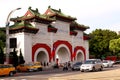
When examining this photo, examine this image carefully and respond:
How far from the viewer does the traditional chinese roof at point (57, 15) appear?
237ft

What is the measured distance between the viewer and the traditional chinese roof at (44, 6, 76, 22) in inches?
2849

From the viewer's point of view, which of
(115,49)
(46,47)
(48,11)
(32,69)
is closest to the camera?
(32,69)

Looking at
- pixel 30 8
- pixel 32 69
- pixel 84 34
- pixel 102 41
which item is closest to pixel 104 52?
pixel 102 41

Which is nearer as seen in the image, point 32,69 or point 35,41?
point 32,69

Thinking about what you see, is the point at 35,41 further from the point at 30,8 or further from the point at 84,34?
the point at 84,34

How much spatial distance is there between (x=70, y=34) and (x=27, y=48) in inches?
654

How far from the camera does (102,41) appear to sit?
10025 cm

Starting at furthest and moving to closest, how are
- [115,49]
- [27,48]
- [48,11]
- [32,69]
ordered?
[115,49]
[48,11]
[27,48]
[32,69]

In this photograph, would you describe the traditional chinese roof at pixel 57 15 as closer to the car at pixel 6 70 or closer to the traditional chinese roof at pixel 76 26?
the traditional chinese roof at pixel 76 26

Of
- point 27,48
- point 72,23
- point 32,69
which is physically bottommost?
point 32,69

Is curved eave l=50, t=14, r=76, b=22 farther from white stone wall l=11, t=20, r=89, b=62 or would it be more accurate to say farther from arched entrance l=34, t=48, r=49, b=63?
arched entrance l=34, t=48, r=49, b=63

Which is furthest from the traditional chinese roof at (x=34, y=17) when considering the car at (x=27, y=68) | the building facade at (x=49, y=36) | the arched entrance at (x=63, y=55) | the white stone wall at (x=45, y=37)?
the car at (x=27, y=68)

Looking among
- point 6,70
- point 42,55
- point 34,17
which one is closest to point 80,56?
point 42,55

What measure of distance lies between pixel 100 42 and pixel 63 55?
2508cm
